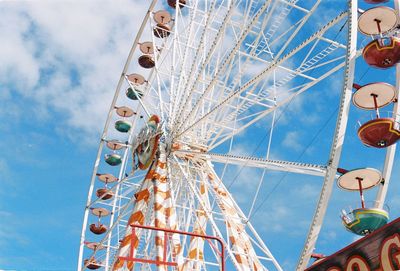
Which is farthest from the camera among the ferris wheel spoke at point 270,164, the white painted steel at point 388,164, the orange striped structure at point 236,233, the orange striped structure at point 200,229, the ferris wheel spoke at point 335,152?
the orange striped structure at point 200,229

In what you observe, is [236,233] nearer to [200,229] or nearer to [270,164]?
[200,229]

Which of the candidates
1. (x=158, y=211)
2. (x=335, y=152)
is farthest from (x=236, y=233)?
(x=335, y=152)

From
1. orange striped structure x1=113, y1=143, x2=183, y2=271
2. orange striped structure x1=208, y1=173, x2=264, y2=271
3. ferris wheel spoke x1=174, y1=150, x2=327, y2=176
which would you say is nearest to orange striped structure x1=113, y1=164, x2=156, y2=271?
orange striped structure x1=113, y1=143, x2=183, y2=271

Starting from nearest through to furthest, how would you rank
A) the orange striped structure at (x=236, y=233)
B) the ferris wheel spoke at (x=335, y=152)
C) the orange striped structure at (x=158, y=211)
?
the ferris wheel spoke at (x=335, y=152) < the orange striped structure at (x=236, y=233) < the orange striped structure at (x=158, y=211)

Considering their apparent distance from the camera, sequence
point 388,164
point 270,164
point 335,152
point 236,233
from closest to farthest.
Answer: point 335,152 → point 388,164 → point 270,164 → point 236,233

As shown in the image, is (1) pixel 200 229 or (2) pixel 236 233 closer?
(2) pixel 236 233

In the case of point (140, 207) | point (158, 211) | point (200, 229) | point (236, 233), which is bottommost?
point (236, 233)

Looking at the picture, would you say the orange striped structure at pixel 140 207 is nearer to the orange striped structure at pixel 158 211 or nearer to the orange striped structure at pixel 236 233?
the orange striped structure at pixel 158 211

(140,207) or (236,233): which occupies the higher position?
(140,207)

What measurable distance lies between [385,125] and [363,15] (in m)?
2.21

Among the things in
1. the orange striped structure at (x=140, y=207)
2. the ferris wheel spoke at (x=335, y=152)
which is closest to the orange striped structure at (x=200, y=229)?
the orange striped structure at (x=140, y=207)

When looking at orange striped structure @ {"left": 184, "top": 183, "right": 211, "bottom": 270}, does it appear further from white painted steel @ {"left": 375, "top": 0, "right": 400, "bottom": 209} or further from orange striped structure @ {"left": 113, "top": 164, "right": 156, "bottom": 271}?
white painted steel @ {"left": 375, "top": 0, "right": 400, "bottom": 209}

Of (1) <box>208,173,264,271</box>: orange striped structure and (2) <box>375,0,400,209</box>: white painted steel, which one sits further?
(1) <box>208,173,264,271</box>: orange striped structure

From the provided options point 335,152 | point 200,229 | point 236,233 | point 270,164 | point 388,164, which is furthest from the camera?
point 200,229
